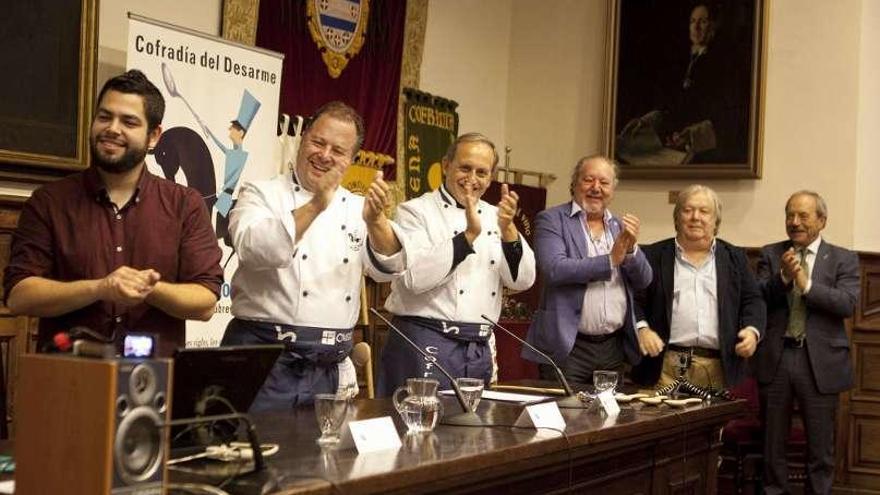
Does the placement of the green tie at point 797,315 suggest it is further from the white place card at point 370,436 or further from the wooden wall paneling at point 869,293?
the white place card at point 370,436

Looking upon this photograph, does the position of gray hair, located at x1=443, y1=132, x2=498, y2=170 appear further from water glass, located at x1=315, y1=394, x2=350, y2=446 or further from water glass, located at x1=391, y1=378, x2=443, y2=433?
water glass, located at x1=315, y1=394, x2=350, y2=446

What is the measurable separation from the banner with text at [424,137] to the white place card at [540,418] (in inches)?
161

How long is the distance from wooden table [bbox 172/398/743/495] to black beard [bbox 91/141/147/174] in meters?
0.67

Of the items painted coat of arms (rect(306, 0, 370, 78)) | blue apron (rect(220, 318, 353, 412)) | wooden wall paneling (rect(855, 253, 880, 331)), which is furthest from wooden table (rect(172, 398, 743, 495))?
painted coat of arms (rect(306, 0, 370, 78))

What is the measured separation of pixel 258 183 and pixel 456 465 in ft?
4.25

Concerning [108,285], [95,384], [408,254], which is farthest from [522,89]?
[95,384]

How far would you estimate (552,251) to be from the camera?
4320 millimetres

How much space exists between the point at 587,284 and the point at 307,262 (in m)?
1.48

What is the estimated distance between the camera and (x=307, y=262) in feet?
10.3

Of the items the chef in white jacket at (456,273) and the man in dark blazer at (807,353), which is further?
the man in dark blazer at (807,353)

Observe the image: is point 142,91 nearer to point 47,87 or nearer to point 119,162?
point 119,162

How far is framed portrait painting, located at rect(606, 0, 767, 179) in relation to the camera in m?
7.13

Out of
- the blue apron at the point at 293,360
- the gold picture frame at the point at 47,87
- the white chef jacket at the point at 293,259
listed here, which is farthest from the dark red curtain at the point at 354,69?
the blue apron at the point at 293,360

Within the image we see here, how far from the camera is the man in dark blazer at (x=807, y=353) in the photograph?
5.33 metres
